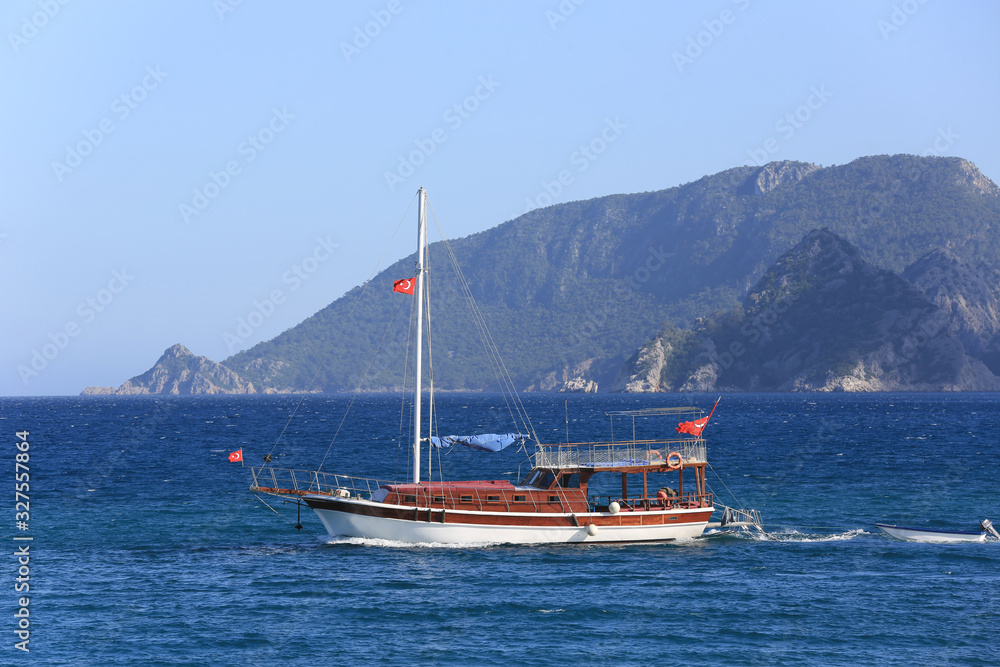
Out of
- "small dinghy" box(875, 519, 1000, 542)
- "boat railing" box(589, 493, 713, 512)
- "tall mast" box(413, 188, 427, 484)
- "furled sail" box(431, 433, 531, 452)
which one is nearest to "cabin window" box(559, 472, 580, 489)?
"boat railing" box(589, 493, 713, 512)

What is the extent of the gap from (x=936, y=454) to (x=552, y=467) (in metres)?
53.3

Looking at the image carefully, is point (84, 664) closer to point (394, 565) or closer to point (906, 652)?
point (394, 565)

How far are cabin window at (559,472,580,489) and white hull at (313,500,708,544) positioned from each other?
1.37m

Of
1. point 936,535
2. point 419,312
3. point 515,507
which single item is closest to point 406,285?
point 419,312

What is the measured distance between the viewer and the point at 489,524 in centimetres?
3809

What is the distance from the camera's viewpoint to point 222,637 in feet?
86.8

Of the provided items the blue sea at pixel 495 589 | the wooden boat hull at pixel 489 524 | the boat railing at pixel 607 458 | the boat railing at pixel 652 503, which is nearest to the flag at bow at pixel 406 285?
the boat railing at pixel 607 458

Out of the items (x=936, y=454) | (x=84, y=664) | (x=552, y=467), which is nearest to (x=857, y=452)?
(x=936, y=454)

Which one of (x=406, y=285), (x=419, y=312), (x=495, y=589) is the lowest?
(x=495, y=589)

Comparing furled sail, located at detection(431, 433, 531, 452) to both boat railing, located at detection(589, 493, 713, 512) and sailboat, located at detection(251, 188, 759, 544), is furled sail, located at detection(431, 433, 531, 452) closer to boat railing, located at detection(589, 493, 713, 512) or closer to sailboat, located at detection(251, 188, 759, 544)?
sailboat, located at detection(251, 188, 759, 544)

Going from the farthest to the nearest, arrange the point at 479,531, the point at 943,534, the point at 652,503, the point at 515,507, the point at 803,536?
the point at 803,536, the point at 652,503, the point at 943,534, the point at 515,507, the point at 479,531

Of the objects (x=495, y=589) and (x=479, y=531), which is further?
(x=479, y=531)

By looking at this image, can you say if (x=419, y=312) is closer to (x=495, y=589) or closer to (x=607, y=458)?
(x=607, y=458)

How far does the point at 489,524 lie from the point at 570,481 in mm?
3919
